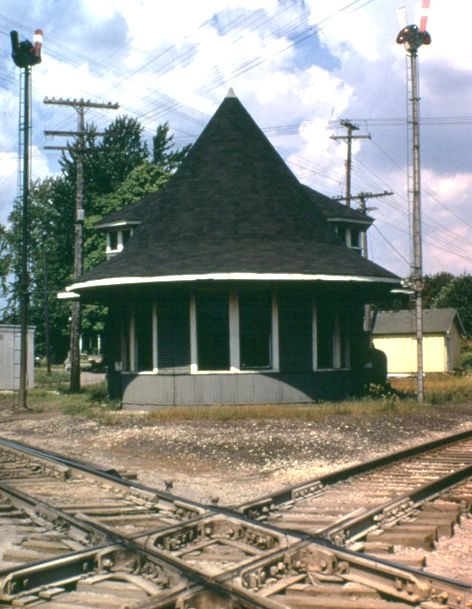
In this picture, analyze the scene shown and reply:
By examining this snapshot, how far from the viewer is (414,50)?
22984mm

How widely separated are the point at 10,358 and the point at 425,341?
26.6 meters

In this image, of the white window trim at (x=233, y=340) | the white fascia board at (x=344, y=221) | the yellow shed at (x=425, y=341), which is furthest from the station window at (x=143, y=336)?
the yellow shed at (x=425, y=341)

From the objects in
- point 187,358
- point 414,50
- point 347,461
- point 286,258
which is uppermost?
point 414,50

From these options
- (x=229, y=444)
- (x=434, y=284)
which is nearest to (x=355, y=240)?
(x=229, y=444)

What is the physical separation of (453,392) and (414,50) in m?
10.0

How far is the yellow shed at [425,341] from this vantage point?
49375 millimetres

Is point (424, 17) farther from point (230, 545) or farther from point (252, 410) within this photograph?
point (230, 545)

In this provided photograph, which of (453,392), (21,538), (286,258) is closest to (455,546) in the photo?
(21,538)

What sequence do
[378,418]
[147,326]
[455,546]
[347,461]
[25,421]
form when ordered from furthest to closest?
[147,326] < [25,421] < [378,418] < [347,461] < [455,546]

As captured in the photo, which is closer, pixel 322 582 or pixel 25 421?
pixel 322 582

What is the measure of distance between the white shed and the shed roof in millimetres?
24399

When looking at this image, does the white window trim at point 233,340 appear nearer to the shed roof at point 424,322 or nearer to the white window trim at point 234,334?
the white window trim at point 234,334

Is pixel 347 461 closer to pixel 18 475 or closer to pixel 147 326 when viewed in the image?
pixel 18 475

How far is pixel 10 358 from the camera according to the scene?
33594 mm
